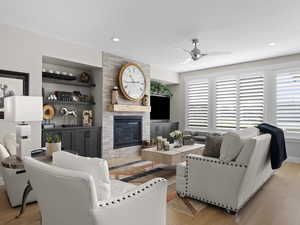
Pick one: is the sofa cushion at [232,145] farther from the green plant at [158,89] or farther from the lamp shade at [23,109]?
the green plant at [158,89]

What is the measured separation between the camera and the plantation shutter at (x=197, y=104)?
6.54 metres

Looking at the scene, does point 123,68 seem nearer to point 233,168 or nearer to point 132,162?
point 132,162

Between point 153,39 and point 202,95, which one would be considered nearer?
point 153,39

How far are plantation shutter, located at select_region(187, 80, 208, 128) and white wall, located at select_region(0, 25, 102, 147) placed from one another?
404cm

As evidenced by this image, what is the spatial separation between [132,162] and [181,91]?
137 inches

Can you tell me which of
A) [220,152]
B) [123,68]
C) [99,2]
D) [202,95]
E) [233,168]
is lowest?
[233,168]

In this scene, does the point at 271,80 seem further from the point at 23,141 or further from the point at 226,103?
the point at 23,141

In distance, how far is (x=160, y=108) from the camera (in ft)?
22.5

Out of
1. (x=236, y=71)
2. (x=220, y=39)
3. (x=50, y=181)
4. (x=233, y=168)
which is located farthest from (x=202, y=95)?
(x=50, y=181)

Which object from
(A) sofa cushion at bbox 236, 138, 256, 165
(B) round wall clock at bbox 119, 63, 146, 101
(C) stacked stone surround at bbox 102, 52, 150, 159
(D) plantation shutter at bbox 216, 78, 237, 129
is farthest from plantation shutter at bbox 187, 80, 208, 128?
(A) sofa cushion at bbox 236, 138, 256, 165

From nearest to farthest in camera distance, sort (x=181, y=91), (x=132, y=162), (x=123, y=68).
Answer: (x=132, y=162) < (x=123, y=68) < (x=181, y=91)

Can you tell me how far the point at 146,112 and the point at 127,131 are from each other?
0.89 meters

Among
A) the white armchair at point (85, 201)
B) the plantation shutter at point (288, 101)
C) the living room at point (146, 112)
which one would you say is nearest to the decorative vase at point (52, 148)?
the living room at point (146, 112)

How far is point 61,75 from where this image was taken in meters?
4.39
